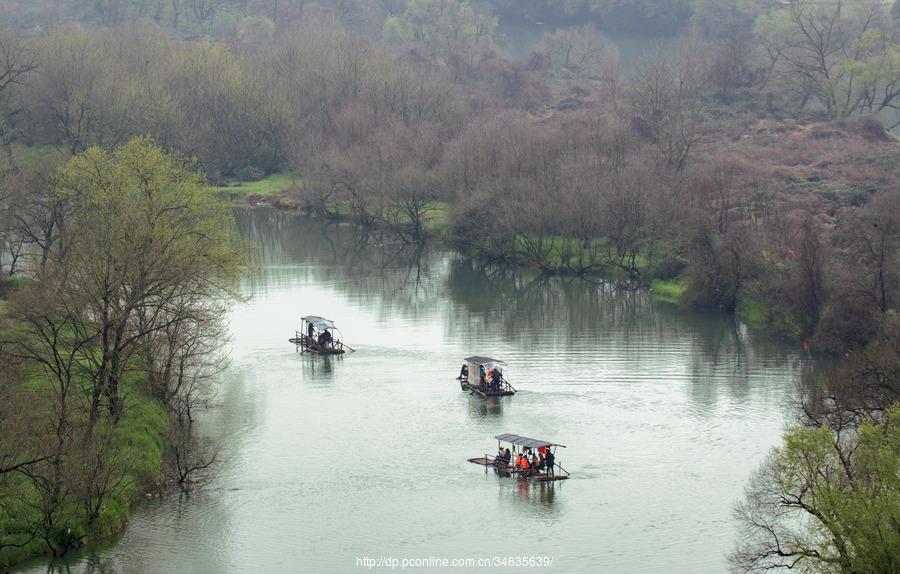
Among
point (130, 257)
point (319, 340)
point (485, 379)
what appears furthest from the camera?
point (319, 340)

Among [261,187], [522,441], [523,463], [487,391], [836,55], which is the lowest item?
[523,463]

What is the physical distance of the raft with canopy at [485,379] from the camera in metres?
53.9

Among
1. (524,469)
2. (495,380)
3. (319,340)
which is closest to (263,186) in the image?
(319,340)

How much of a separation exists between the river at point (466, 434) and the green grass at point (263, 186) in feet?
132

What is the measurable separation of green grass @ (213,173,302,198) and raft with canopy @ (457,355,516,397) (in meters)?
64.3

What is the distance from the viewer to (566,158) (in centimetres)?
9112

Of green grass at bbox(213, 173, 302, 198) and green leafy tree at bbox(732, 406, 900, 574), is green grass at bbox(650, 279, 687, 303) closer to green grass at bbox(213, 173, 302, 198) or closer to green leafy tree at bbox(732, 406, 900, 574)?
green leafy tree at bbox(732, 406, 900, 574)

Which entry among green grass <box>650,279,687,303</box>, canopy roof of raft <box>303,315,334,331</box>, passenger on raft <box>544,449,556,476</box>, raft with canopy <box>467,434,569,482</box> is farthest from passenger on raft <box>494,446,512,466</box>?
green grass <box>650,279,687,303</box>

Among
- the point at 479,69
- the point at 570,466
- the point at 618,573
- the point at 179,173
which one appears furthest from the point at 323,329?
the point at 479,69

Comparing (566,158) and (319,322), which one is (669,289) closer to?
(566,158)

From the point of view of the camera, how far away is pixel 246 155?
125 m

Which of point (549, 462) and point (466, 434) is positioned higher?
point (549, 462)

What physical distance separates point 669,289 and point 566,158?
56.0 ft

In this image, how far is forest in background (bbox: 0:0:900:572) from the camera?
4456cm
